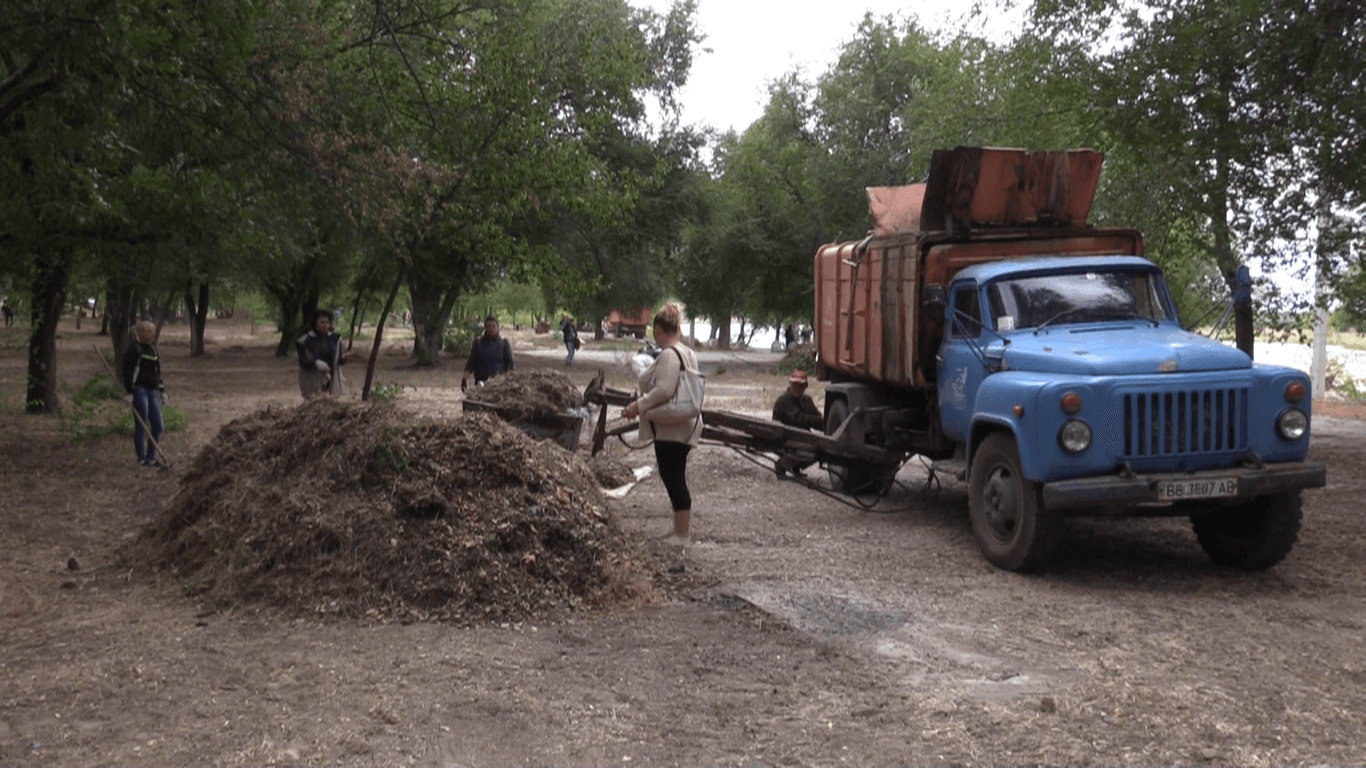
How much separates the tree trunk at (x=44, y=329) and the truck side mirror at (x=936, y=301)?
41.6ft

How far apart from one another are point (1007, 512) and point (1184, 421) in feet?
4.39

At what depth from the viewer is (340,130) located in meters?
12.6

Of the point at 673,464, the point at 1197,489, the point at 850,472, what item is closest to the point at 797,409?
the point at 850,472

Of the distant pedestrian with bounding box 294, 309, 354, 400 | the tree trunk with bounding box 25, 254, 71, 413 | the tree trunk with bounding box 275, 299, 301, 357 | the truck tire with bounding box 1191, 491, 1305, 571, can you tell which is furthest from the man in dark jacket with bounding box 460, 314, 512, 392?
the tree trunk with bounding box 275, 299, 301, 357

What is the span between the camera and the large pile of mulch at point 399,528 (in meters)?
6.52

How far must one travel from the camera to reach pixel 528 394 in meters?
11.9

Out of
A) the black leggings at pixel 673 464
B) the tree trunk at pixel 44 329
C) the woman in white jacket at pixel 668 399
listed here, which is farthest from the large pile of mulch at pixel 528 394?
the tree trunk at pixel 44 329

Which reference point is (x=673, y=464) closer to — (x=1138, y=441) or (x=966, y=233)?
(x=1138, y=441)

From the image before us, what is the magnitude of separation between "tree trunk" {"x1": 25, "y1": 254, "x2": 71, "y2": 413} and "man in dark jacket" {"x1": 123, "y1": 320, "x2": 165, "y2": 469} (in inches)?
168

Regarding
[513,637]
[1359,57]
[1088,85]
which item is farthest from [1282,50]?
[513,637]

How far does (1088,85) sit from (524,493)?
11.8 meters

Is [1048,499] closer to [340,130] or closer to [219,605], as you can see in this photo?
[219,605]

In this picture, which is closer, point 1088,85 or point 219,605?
point 219,605

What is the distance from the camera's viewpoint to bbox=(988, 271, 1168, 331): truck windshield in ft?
28.9
